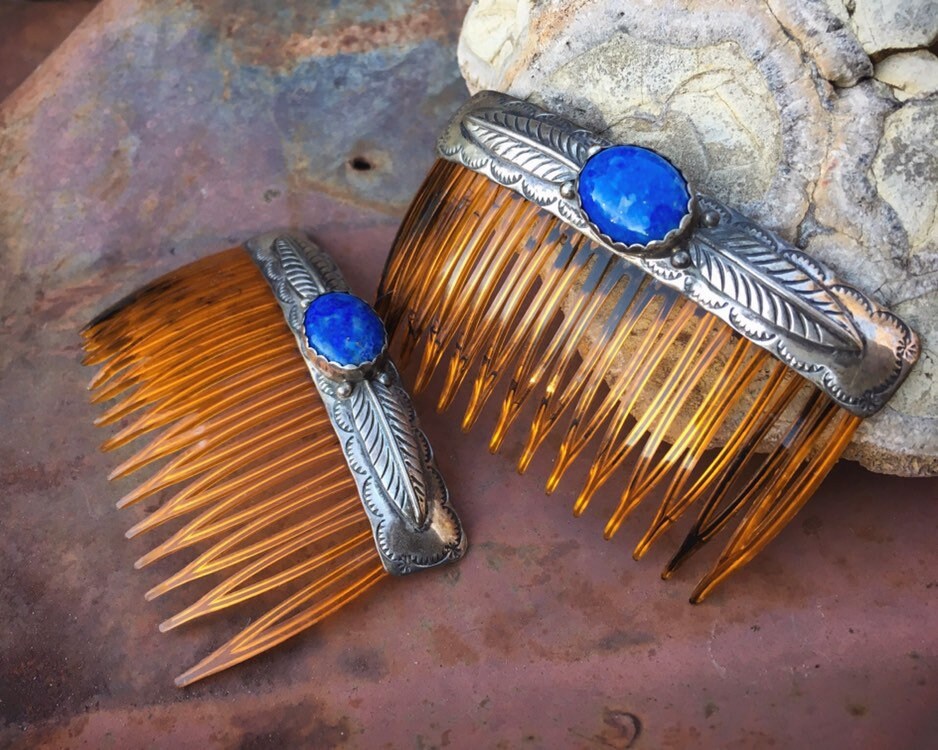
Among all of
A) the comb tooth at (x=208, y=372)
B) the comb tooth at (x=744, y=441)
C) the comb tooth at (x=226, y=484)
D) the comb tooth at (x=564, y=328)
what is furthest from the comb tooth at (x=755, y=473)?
the comb tooth at (x=208, y=372)

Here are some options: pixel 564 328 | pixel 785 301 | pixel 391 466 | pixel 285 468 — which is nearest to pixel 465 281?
pixel 564 328

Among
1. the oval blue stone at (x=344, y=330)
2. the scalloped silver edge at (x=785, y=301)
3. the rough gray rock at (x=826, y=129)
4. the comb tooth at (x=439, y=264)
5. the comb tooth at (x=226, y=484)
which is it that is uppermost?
the rough gray rock at (x=826, y=129)

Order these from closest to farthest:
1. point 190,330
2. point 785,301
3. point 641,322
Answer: point 785,301 → point 641,322 → point 190,330

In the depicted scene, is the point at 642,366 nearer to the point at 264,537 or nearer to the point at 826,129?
the point at 826,129

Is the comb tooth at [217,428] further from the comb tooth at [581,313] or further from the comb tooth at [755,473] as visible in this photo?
the comb tooth at [755,473]

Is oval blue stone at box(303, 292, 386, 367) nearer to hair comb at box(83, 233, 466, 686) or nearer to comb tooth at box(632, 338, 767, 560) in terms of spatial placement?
hair comb at box(83, 233, 466, 686)

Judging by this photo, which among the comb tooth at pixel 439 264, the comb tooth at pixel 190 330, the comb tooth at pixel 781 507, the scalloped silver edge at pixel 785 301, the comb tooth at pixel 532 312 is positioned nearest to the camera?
the scalloped silver edge at pixel 785 301

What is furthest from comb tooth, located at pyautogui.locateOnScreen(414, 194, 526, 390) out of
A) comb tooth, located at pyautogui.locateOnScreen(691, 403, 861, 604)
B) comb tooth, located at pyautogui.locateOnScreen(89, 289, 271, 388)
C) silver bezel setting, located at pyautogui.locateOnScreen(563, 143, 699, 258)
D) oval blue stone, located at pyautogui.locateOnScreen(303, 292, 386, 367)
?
comb tooth, located at pyautogui.locateOnScreen(691, 403, 861, 604)
